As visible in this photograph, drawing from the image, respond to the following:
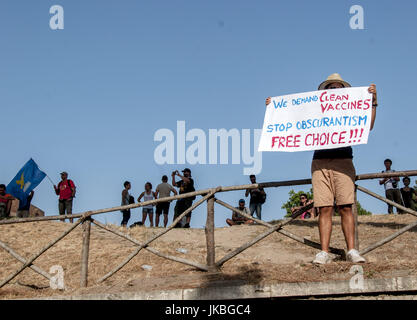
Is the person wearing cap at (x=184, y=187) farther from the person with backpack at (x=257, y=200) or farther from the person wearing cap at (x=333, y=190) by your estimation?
the person wearing cap at (x=333, y=190)

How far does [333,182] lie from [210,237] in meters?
2.15

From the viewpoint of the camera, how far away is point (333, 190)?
6633mm

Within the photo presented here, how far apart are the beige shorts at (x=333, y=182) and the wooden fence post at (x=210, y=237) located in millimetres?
1815

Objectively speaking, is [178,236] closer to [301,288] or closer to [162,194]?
[162,194]

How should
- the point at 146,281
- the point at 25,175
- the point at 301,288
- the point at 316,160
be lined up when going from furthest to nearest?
1. the point at 25,175
2. the point at 146,281
3. the point at 316,160
4. the point at 301,288

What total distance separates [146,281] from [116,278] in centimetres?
172

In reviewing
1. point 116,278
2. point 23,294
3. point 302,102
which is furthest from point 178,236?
point 302,102

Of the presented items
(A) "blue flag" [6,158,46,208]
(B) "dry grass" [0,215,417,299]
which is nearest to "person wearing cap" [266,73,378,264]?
(B) "dry grass" [0,215,417,299]

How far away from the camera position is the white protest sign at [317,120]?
670 cm

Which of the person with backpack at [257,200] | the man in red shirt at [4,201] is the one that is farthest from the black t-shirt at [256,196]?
the man in red shirt at [4,201]

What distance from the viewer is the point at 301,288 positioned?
18.4ft

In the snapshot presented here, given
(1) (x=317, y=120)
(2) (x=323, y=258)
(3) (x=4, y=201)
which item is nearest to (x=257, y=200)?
(3) (x=4, y=201)

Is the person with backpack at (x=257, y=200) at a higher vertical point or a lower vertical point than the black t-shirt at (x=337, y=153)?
higher
